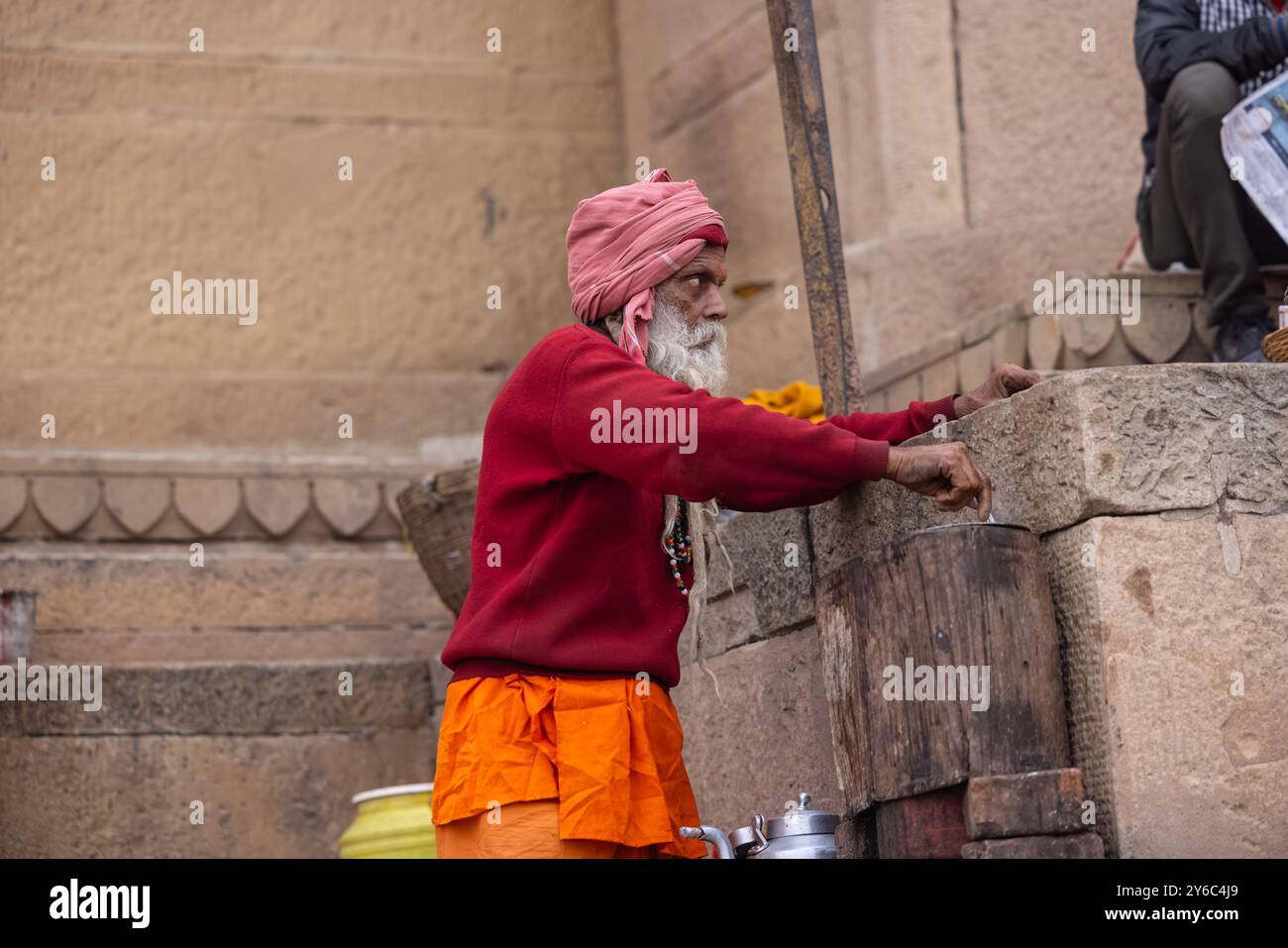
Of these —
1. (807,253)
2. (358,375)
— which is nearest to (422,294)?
(358,375)

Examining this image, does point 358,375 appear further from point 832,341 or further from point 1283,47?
point 1283,47

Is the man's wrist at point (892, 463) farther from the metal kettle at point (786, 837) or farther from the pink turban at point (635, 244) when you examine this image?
the metal kettle at point (786, 837)

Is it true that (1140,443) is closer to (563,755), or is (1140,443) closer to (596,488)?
(596,488)

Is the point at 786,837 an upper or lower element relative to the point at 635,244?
lower

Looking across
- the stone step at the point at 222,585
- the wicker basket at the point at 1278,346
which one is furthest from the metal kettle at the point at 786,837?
the stone step at the point at 222,585

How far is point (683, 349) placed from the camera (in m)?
3.64

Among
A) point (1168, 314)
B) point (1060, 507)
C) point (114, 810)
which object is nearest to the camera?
point (1060, 507)

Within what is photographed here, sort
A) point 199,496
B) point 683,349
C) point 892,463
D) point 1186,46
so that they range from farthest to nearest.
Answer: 1. point 199,496
2. point 1186,46
3. point 683,349
4. point 892,463

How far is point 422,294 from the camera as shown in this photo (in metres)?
7.85

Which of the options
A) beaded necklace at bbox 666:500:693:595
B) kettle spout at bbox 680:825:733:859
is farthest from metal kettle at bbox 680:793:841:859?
beaded necklace at bbox 666:500:693:595

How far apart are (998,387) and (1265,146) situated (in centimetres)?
147

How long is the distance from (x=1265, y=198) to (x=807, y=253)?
115 centimetres

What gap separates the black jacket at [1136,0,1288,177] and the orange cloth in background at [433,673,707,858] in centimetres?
279

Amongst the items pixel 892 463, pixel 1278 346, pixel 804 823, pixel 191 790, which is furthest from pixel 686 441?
pixel 191 790
